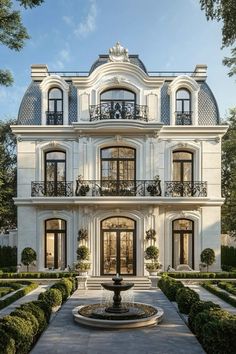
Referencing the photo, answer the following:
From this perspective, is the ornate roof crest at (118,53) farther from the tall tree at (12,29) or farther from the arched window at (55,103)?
the tall tree at (12,29)

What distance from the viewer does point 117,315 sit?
1104cm

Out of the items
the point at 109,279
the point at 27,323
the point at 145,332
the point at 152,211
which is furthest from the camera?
the point at 152,211

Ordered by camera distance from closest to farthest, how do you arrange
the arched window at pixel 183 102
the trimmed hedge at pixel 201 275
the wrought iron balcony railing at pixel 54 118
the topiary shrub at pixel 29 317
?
the topiary shrub at pixel 29 317 < the trimmed hedge at pixel 201 275 < the wrought iron balcony railing at pixel 54 118 < the arched window at pixel 183 102

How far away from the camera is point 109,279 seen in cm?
1930

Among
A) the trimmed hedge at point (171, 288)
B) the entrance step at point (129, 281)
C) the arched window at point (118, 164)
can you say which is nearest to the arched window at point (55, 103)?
the arched window at point (118, 164)

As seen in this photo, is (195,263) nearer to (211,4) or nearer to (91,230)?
(91,230)

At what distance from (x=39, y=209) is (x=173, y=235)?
23.9 feet

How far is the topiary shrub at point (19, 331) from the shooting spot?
311 inches

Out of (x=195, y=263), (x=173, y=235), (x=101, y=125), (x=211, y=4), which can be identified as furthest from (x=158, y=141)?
(x=211, y=4)

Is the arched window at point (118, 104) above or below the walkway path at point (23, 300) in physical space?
above

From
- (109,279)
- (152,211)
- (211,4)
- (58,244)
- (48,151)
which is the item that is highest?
(211,4)

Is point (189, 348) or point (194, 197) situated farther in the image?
point (194, 197)

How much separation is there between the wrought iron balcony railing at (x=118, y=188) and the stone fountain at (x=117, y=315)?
857 centimetres

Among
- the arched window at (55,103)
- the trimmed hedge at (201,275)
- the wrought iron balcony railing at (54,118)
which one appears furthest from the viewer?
the arched window at (55,103)
